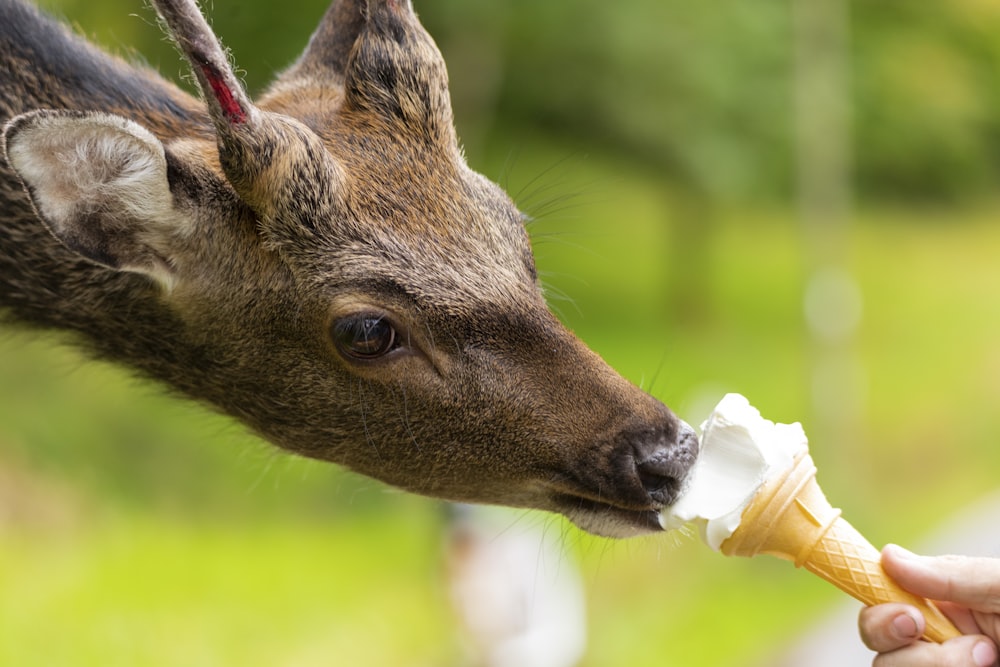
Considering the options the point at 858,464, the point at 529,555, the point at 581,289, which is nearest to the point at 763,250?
the point at 581,289

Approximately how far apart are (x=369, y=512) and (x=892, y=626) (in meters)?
12.2

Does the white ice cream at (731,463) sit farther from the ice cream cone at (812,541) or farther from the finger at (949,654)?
the finger at (949,654)

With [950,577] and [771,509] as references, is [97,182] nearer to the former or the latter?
[771,509]

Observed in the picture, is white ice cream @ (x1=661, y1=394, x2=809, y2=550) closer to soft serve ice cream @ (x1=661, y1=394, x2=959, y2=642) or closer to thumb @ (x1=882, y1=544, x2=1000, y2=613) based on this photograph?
soft serve ice cream @ (x1=661, y1=394, x2=959, y2=642)

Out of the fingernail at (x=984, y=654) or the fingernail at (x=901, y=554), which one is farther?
the fingernail at (x=901, y=554)

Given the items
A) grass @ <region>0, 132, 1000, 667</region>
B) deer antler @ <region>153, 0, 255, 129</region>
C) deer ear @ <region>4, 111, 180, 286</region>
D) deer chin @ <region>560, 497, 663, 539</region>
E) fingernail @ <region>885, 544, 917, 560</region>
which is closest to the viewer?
deer antler @ <region>153, 0, 255, 129</region>

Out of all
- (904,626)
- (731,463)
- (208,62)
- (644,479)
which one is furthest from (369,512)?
(208,62)

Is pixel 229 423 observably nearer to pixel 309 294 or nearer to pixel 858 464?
pixel 309 294

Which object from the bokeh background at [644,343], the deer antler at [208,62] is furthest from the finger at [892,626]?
the deer antler at [208,62]

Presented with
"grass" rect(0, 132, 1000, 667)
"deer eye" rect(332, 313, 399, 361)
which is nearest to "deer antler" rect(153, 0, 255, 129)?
"deer eye" rect(332, 313, 399, 361)

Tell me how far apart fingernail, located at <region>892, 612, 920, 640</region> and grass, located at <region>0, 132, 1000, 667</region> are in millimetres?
1095

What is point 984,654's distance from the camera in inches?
150

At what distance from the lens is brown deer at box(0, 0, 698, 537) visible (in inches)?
157

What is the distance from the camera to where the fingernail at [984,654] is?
3.79 m
